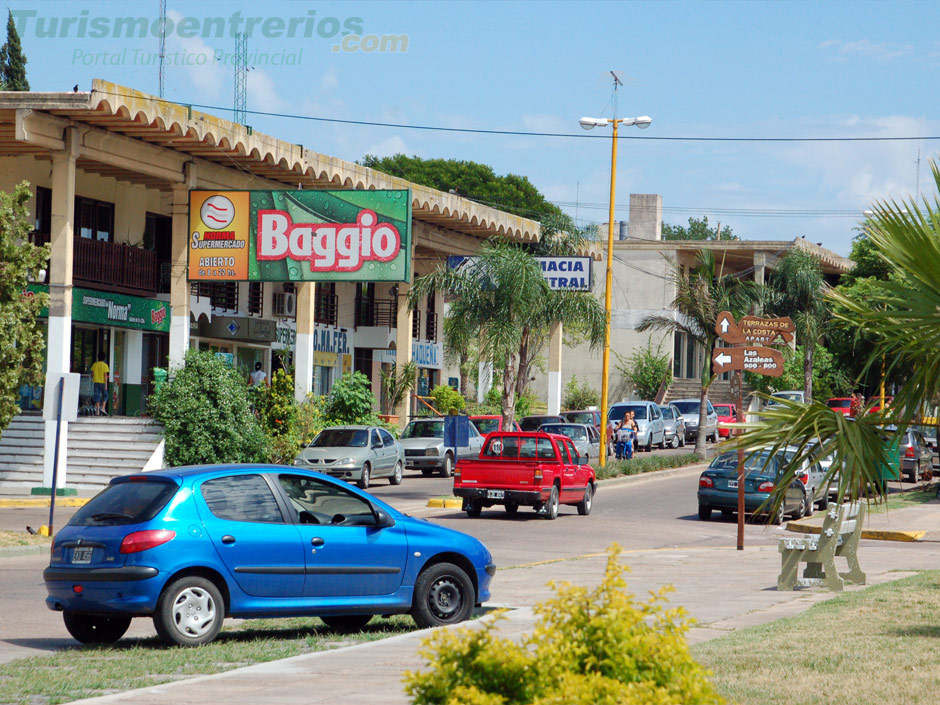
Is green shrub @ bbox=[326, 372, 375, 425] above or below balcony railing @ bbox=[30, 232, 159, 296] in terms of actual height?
below

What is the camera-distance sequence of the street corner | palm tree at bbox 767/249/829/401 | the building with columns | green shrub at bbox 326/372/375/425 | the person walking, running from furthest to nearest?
palm tree at bbox 767/249/829/401
the person walking
green shrub at bbox 326/372/375/425
the building with columns
the street corner

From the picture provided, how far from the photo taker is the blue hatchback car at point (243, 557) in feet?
33.3

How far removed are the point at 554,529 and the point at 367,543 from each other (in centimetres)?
1278

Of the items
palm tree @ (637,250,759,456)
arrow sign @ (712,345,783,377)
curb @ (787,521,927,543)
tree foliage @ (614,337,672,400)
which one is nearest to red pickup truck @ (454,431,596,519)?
curb @ (787,521,927,543)

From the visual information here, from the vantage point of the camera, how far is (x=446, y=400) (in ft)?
158

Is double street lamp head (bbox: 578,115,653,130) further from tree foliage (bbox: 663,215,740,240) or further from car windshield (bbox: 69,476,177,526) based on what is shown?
tree foliage (bbox: 663,215,740,240)

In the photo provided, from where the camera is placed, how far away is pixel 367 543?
11.2 meters

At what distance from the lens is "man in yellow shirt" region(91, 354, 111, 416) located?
1344 inches

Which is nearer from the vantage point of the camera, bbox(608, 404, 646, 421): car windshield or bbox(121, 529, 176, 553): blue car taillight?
bbox(121, 529, 176, 553): blue car taillight

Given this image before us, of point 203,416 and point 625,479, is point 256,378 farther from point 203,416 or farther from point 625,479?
point 625,479

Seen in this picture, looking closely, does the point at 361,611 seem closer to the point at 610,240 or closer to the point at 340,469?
the point at 340,469

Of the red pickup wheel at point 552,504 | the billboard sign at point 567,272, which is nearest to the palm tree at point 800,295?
the billboard sign at point 567,272

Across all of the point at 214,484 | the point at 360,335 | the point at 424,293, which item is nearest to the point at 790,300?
the point at 360,335

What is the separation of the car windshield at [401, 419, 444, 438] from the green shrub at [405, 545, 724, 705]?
33.6 meters
